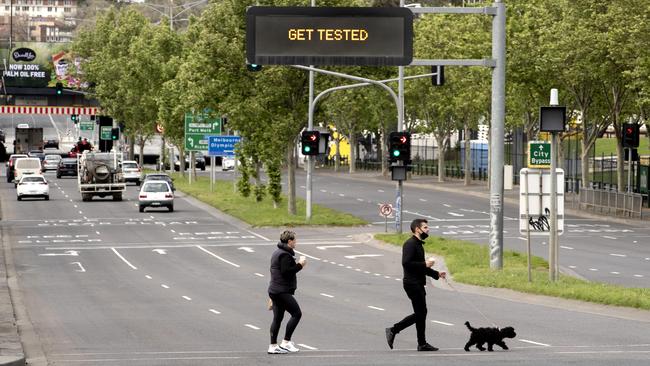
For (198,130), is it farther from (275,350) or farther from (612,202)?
Answer: (275,350)

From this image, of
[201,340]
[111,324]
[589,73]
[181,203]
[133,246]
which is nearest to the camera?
[201,340]

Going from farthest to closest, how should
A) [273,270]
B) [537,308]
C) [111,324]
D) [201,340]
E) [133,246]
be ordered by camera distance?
1. [133,246]
2. [537,308]
3. [111,324]
4. [201,340]
5. [273,270]

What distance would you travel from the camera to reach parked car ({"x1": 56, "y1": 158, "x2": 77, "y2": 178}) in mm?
106062

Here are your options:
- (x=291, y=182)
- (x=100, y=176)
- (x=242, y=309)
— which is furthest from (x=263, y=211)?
(x=242, y=309)

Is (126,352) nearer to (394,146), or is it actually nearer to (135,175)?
(394,146)

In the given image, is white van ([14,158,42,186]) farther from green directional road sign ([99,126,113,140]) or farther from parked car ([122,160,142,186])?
green directional road sign ([99,126,113,140])

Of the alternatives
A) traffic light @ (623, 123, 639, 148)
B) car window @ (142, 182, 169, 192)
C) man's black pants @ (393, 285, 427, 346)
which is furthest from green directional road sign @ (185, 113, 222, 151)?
man's black pants @ (393, 285, 427, 346)

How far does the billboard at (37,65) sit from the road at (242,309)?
110841mm

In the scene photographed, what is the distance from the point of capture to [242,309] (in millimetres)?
27797

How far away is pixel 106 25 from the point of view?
140250 mm

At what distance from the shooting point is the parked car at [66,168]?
348 ft

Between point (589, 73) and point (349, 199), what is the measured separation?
16.4m

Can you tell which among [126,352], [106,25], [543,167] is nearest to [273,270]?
[126,352]

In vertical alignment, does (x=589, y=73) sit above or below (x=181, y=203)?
above
